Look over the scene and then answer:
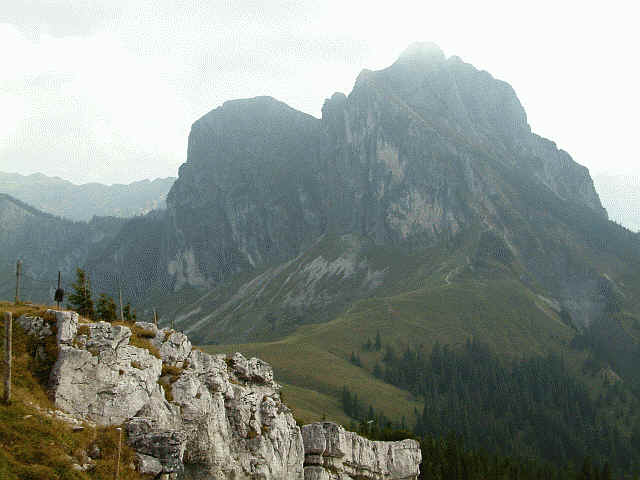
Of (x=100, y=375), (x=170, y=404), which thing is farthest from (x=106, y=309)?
(x=100, y=375)

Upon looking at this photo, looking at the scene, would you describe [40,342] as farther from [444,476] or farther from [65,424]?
[444,476]

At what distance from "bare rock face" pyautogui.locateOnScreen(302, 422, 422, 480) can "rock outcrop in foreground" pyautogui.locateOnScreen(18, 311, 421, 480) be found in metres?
0.13

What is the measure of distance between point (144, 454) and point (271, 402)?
63.8ft

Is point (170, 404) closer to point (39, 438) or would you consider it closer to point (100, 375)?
point (100, 375)

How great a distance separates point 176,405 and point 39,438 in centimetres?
1137

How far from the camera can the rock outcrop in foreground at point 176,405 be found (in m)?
36.2

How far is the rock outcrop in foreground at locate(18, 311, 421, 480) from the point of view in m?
36.2

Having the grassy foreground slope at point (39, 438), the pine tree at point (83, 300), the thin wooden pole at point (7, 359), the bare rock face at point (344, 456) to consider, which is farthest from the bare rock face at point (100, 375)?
the bare rock face at point (344, 456)

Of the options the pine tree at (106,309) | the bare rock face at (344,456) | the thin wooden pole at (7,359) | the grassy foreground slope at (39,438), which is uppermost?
the pine tree at (106,309)

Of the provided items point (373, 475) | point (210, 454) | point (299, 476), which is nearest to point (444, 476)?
point (373, 475)

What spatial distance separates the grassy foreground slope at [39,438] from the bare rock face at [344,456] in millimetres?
27017

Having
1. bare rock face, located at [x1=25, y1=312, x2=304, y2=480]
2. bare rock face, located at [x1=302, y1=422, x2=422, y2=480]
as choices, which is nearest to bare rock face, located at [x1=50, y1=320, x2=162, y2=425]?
bare rock face, located at [x1=25, y1=312, x2=304, y2=480]

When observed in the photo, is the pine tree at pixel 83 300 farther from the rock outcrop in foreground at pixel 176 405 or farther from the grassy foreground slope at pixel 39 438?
the grassy foreground slope at pixel 39 438

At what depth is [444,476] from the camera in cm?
11106
